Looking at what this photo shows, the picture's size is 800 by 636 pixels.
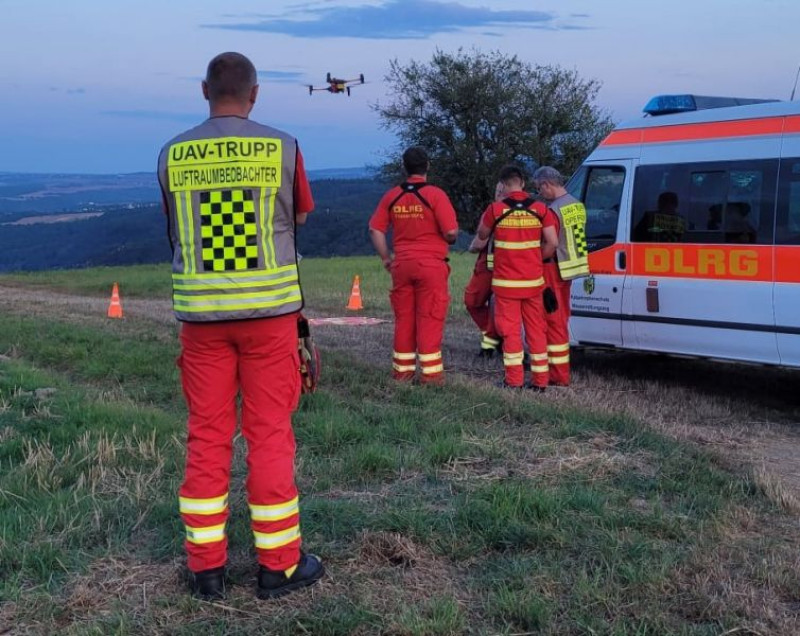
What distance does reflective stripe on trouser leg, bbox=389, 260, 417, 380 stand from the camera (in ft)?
27.1

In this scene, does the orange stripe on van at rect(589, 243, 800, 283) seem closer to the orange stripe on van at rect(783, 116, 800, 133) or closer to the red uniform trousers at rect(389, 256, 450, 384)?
the orange stripe on van at rect(783, 116, 800, 133)

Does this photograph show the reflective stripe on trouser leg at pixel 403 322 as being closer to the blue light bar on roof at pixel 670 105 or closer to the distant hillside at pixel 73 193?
the blue light bar on roof at pixel 670 105

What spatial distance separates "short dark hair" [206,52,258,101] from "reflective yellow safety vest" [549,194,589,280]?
4886 millimetres

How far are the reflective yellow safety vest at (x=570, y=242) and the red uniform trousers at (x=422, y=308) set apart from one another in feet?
3.34

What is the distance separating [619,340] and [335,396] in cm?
273

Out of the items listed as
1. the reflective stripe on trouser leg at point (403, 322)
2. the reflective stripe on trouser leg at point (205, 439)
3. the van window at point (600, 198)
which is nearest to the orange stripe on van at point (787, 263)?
the van window at point (600, 198)

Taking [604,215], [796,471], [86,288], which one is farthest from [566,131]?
[796,471]

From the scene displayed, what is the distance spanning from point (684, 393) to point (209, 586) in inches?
224

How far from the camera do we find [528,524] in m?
4.52

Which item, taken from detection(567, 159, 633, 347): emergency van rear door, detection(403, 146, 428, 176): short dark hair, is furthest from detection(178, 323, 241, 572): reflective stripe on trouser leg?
detection(567, 159, 633, 347): emergency van rear door

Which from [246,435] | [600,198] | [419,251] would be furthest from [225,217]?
[600,198]

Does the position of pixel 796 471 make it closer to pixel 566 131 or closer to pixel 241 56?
pixel 241 56

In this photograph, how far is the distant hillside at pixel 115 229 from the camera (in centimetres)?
7150

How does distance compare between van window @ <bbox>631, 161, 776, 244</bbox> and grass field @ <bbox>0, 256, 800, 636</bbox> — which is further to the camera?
van window @ <bbox>631, 161, 776, 244</bbox>
